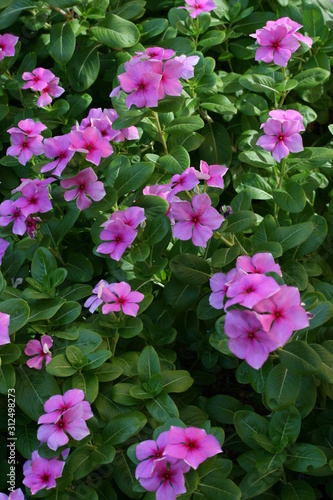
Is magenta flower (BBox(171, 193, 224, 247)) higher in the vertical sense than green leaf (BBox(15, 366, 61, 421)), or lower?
higher

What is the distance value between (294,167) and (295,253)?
0.98 ft

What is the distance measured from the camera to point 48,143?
5.54ft

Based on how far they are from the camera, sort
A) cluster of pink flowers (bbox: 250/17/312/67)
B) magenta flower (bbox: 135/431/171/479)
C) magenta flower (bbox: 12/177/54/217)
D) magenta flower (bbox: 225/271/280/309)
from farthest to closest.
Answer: cluster of pink flowers (bbox: 250/17/312/67)
magenta flower (bbox: 12/177/54/217)
magenta flower (bbox: 135/431/171/479)
magenta flower (bbox: 225/271/280/309)

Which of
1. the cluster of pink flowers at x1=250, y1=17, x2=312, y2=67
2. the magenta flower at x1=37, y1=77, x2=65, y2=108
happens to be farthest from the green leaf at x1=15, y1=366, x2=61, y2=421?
the cluster of pink flowers at x1=250, y1=17, x2=312, y2=67

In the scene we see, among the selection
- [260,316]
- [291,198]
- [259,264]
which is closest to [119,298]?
[259,264]

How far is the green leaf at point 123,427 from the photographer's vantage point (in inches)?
58.9

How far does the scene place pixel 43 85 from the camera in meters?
2.22

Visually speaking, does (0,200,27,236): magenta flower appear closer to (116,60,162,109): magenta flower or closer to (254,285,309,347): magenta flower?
(116,60,162,109): magenta flower

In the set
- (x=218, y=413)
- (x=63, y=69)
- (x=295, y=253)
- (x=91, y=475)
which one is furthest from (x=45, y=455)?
(x=63, y=69)

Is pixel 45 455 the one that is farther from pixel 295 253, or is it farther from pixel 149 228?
pixel 295 253

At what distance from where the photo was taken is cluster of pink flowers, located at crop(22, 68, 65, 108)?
223 cm

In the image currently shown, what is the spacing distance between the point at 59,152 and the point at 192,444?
2.66 ft

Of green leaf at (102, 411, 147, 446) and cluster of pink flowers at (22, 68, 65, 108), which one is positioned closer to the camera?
green leaf at (102, 411, 147, 446)

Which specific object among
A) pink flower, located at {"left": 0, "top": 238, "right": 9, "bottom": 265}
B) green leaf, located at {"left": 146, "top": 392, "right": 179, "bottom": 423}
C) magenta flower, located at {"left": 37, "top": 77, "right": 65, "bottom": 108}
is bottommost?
green leaf, located at {"left": 146, "top": 392, "right": 179, "bottom": 423}
